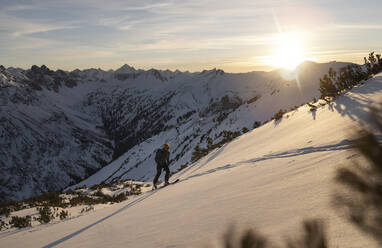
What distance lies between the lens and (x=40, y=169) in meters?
160

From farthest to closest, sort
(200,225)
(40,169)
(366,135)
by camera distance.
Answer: (40,169), (200,225), (366,135)

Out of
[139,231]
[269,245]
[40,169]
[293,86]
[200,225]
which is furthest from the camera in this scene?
[40,169]

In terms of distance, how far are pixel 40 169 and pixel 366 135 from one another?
187m

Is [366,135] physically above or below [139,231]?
above

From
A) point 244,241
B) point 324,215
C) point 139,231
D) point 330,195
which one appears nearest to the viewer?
point 244,241

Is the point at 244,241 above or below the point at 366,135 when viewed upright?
below

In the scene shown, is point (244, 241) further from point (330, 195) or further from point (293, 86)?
point (293, 86)

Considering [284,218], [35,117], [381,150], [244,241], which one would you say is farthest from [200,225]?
[35,117]

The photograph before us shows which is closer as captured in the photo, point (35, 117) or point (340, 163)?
point (340, 163)

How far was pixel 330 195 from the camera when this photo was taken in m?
1.88

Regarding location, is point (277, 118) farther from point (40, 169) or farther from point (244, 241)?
point (40, 169)

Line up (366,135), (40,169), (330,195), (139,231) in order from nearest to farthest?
1. (366,135)
2. (330,195)
3. (139,231)
4. (40,169)

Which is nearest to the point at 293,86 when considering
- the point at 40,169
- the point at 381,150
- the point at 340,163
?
the point at 340,163

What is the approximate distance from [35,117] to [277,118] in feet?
724
